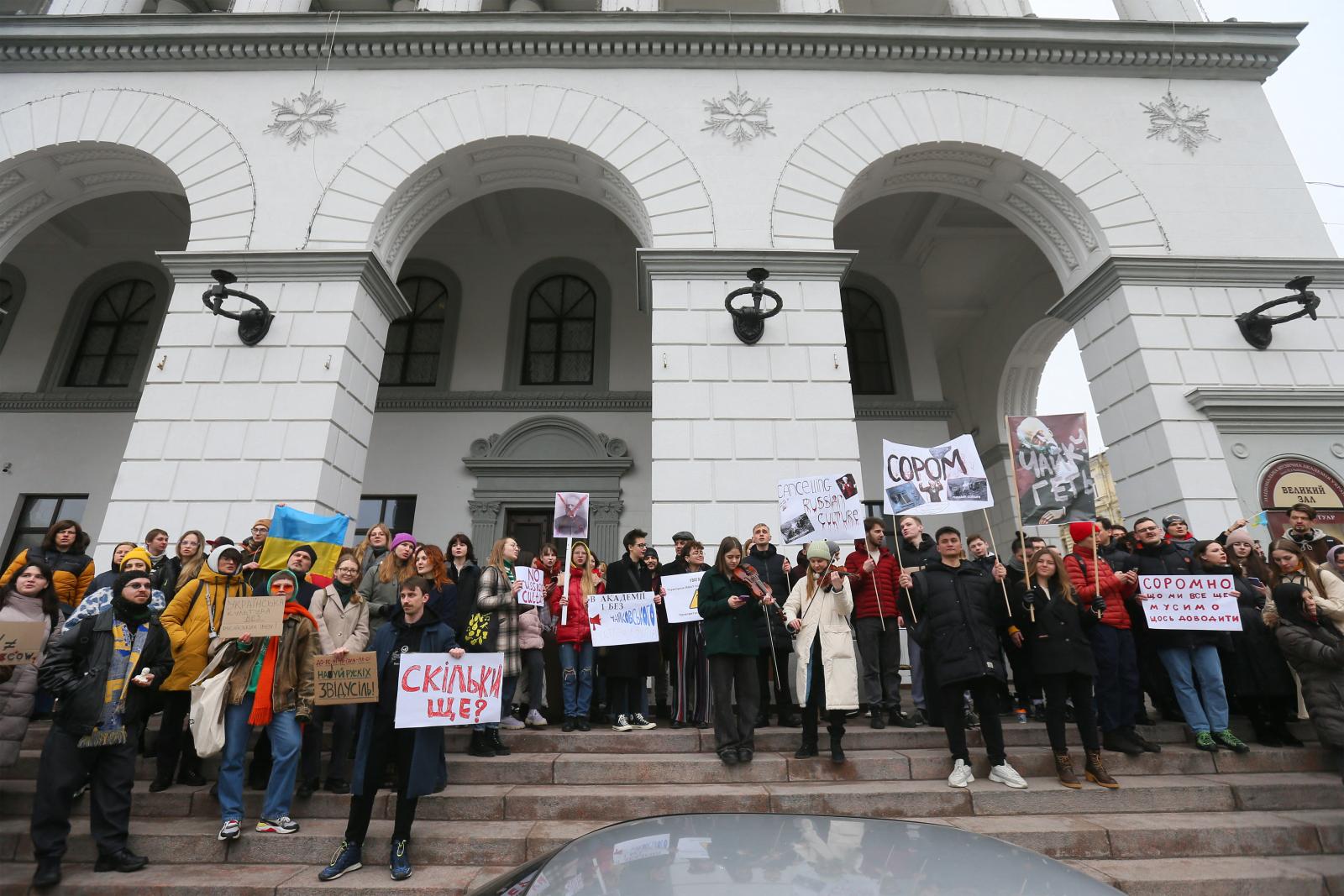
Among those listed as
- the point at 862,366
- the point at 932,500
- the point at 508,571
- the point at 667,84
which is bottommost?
the point at 508,571

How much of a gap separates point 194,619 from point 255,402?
14.6ft

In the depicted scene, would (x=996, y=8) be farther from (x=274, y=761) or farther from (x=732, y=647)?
(x=274, y=761)

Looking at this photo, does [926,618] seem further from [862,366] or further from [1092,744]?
[862,366]

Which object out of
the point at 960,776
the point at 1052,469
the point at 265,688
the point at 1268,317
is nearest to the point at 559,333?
the point at 1052,469

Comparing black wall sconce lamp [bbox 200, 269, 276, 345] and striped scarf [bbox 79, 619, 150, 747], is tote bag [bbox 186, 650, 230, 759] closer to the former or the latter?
striped scarf [bbox 79, 619, 150, 747]

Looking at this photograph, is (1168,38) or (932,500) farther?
(1168,38)

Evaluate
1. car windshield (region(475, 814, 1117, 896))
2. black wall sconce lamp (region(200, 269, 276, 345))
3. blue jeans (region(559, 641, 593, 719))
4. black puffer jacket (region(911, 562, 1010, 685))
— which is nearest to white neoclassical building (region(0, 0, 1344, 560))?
black wall sconce lamp (region(200, 269, 276, 345))

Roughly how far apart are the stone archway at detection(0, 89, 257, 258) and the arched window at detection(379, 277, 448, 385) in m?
4.01

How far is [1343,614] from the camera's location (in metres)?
5.41

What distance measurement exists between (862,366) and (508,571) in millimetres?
10746

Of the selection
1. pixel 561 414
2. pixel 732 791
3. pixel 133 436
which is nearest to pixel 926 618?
pixel 732 791

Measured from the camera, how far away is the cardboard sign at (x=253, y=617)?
4.97 metres

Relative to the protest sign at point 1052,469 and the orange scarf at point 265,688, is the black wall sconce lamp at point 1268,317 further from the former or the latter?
the orange scarf at point 265,688

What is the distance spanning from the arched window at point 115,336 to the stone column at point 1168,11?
21287 millimetres
